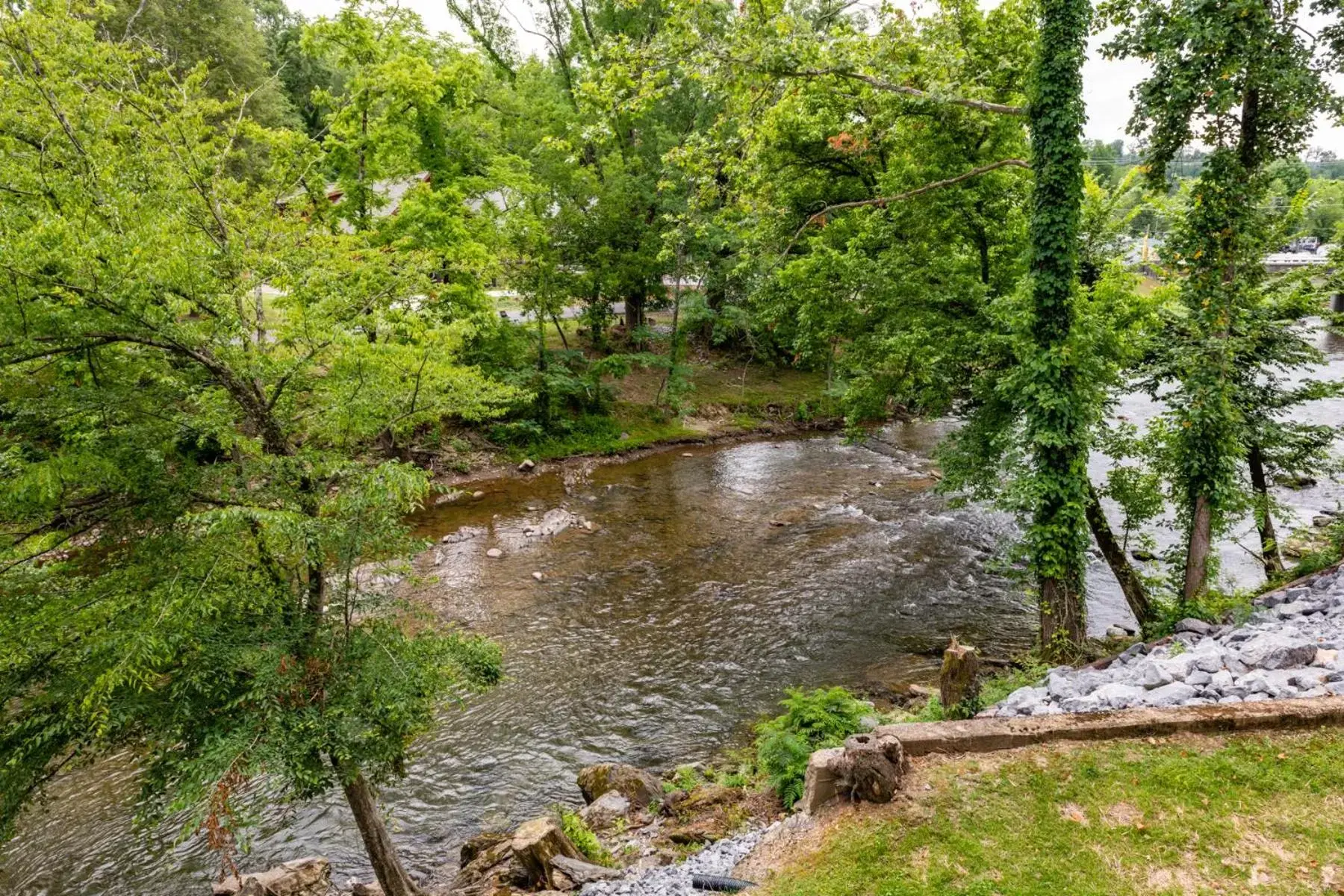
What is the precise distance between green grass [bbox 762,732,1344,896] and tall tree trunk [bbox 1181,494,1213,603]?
4.78 meters

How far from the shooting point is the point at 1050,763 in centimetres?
637

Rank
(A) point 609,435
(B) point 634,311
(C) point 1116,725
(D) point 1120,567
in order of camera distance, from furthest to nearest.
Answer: (B) point 634,311
(A) point 609,435
(D) point 1120,567
(C) point 1116,725

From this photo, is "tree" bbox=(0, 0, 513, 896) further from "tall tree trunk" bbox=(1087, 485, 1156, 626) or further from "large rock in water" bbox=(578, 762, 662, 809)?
"tall tree trunk" bbox=(1087, 485, 1156, 626)

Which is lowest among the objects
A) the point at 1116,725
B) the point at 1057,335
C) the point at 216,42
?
the point at 1116,725

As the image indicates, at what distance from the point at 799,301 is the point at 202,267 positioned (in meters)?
12.0

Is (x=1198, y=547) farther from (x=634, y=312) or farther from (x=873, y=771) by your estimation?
(x=634, y=312)

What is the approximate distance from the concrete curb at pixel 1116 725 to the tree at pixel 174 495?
4.71 m

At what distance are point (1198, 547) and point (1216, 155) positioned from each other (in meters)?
5.80

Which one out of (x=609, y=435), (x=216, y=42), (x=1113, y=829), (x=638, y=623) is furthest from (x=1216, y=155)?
(x=216, y=42)

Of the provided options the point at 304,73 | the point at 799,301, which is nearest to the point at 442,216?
the point at 799,301

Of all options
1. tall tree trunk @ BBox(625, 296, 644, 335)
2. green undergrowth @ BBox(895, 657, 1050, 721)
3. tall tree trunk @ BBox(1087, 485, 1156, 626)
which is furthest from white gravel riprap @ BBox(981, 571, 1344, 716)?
tall tree trunk @ BBox(625, 296, 644, 335)

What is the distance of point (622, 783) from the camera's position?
916 centimetres

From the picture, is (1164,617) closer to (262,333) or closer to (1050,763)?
(1050,763)

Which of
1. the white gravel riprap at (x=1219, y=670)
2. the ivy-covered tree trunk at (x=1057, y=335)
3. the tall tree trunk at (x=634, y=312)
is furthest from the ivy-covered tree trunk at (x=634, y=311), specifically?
the white gravel riprap at (x=1219, y=670)
